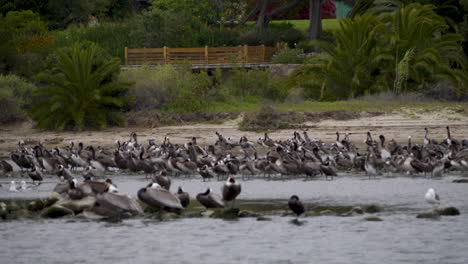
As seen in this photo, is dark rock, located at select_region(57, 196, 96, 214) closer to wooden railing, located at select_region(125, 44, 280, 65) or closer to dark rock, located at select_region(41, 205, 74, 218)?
dark rock, located at select_region(41, 205, 74, 218)

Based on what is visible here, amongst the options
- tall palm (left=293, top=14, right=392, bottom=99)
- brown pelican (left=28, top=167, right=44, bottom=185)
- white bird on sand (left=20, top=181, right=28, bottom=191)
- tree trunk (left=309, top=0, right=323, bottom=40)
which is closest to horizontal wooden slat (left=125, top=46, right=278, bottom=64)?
tree trunk (left=309, top=0, right=323, bottom=40)

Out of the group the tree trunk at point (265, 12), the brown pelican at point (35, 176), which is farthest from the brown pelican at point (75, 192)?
the tree trunk at point (265, 12)

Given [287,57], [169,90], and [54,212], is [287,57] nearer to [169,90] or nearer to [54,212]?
[169,90]

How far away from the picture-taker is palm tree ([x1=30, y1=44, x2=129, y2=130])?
42062 mm

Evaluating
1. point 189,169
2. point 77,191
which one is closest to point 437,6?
point 189,169

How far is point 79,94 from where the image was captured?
42.5m

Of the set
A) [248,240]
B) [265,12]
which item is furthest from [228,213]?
[265,12]

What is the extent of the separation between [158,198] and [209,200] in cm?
153

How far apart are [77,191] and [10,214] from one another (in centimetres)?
163

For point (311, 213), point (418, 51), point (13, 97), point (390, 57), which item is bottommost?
point (311, 213)

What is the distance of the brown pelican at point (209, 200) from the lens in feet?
70.9

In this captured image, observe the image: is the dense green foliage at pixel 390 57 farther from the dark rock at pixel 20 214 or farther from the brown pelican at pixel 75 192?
the dark rock at pixel 20 214

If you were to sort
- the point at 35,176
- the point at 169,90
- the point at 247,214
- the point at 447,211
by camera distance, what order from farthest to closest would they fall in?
the point at 169,90 < the point at 35,176 < the point at 247,214 < the point at 447,211

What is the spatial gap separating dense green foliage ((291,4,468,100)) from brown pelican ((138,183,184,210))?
2441cm
